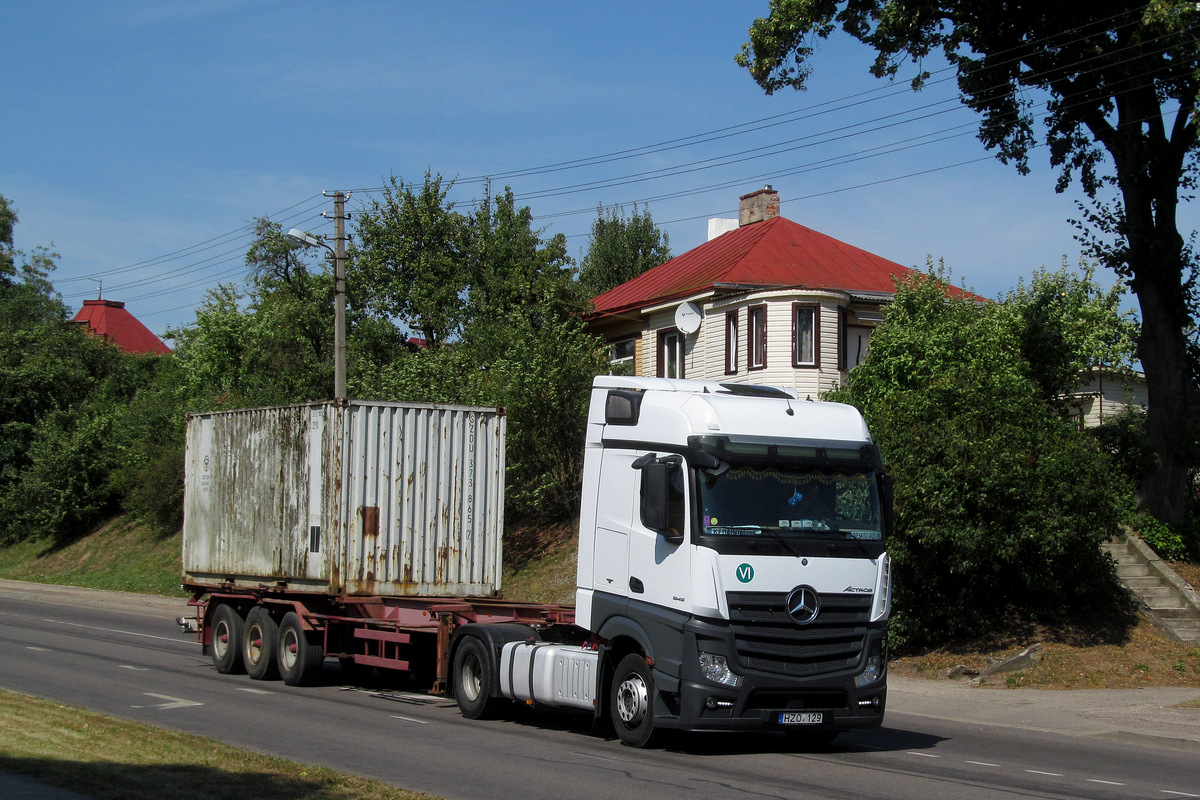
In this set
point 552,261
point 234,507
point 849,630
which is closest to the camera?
point 849,630

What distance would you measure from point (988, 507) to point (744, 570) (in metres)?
8.61

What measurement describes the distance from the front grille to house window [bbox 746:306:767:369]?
23.2m

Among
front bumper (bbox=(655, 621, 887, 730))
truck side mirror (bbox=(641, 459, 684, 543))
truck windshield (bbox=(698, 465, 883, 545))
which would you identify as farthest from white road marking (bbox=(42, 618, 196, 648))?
truck windshield (bbox=(698, 465, 883, 545))

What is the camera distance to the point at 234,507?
1722 cm

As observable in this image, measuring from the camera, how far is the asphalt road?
9.12 metres

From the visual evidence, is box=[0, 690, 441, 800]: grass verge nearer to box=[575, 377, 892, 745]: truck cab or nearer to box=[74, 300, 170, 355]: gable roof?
box=[575, 377, 892, 745]: truck cab

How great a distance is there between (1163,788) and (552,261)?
32.9 m

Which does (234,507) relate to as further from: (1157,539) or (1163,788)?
(1157,539)

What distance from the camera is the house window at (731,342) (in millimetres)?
34938

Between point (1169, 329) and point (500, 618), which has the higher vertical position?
point (1169, 329)

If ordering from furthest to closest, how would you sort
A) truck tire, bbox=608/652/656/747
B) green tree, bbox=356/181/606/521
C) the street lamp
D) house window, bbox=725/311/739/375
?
house window, bbox=725/311/739/375 < green tree, bbox=356/181/606/521 < the street lamp < truck tire, bbox=608/652/656/747

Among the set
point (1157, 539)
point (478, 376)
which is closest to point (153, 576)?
point (478, 376)

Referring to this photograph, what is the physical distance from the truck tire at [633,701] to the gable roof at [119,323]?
271 feet

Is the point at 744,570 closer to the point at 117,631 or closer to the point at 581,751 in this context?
the point at 581,751
